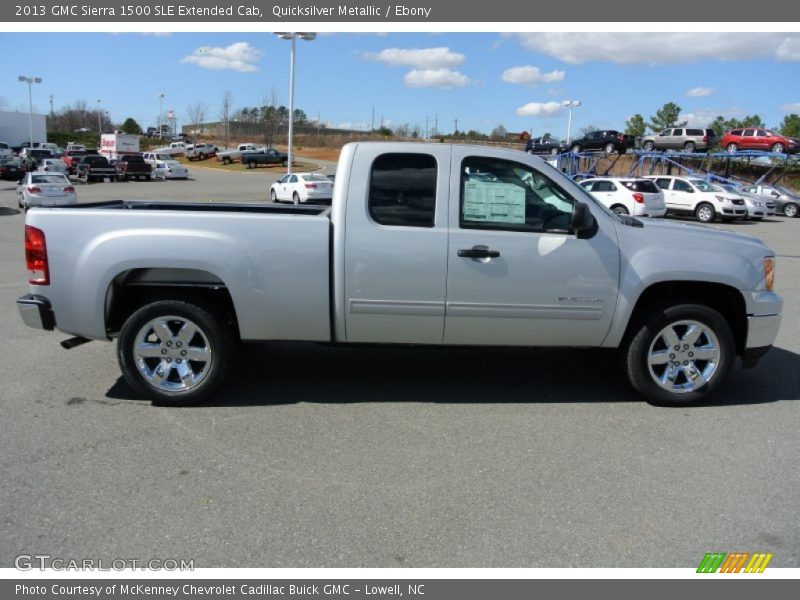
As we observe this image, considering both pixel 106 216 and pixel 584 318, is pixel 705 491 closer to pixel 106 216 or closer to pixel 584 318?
pixel 584 318

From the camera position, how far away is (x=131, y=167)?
46500 mm

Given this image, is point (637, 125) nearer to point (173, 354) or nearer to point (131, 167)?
point (131, 167)

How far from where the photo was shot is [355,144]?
5.04m

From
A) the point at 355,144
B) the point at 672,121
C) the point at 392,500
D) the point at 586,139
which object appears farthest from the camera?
the point at 672,121

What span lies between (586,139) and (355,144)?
43912mm

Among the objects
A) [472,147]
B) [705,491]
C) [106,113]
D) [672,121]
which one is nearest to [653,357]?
[705,491]

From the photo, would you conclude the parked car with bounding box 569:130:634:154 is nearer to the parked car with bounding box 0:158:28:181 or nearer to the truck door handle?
the parked car with bounding box 0:158:28:181

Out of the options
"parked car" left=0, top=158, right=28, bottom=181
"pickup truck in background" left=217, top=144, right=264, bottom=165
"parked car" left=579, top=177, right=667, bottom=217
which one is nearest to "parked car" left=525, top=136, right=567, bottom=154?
"parked car" left=579, top=177, right=667, bottom=217

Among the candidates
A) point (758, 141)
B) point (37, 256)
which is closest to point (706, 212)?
point (758, 141)

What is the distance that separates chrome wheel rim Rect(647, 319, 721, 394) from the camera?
5.04 m

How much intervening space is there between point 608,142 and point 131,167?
32.9m

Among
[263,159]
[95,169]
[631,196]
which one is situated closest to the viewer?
[631,196]

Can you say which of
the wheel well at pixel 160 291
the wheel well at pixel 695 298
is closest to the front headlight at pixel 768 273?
the wheel well at pixel 695 298

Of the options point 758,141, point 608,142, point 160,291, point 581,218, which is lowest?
point 160,291
